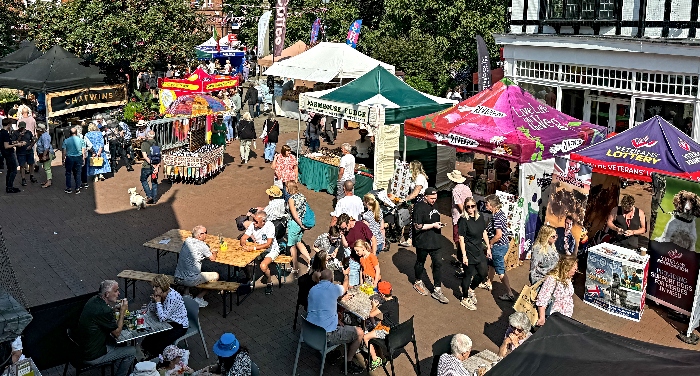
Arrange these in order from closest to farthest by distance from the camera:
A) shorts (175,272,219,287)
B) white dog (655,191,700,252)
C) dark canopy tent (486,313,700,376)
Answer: dark canopy tent (486,313,700,376), white dog (655,191,700,252), shorts (175,272,219,287)

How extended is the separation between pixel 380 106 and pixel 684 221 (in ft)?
23.1

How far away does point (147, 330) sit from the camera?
8453mm

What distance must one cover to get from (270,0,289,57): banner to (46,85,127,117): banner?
21.9 feet

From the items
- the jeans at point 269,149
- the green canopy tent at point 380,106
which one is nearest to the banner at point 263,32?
the jeans at point 269,149

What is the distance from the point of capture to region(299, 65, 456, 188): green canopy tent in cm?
1554

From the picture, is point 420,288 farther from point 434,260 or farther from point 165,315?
point 165,315

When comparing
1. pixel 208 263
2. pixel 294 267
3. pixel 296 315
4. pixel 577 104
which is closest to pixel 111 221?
pixel 208 263

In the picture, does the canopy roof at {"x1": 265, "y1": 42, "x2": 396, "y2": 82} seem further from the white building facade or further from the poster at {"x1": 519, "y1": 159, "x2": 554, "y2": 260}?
the poster at {"x1": 519, "y1": 159, "x2": 554, "y2": 260}

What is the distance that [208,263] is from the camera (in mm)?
12203

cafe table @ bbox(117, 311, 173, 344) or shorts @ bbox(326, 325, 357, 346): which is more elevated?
cafe table @ bbox(117, 311, 173, 344)

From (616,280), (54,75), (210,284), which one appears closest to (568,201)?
(616,280)

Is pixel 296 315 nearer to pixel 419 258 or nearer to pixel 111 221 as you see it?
pixel 419 258

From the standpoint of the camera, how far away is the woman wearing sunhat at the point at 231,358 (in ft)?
24.0

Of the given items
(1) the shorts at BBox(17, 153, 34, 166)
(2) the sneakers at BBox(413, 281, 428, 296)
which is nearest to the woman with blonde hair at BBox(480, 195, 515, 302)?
(2) the sneakers at BBox(413, 281, 428, 296)
